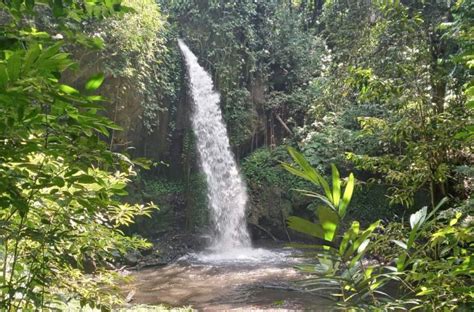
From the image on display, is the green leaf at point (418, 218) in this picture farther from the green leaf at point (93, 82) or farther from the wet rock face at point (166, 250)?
the wet rock face at point (166, 250)

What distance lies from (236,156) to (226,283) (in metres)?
5.86

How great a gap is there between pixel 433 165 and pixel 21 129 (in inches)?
113

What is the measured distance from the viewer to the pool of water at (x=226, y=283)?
5.59m

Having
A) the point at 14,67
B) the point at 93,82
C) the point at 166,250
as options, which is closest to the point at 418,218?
the point at 93,82

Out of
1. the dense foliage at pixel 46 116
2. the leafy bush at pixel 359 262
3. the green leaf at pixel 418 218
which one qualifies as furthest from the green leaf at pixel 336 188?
the dense foliage at pixel 46 116

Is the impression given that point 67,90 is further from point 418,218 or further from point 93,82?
point 418,218

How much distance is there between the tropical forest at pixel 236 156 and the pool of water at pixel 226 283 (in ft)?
0.18

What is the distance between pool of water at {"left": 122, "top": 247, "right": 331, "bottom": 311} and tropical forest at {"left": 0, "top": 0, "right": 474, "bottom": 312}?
0.06 meters

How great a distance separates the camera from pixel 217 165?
1199 centimetres

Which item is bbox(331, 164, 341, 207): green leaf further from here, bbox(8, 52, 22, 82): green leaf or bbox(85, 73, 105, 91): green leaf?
bbox(8, 52, 22, 82): green leaf

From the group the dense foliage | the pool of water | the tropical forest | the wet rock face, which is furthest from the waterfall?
the dense foliage

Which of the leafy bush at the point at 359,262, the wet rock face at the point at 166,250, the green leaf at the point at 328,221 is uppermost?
the green leaf at the point at 328,221

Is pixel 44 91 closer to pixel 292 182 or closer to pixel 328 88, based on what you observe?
pixel 328 88

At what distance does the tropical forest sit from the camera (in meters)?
1.04
